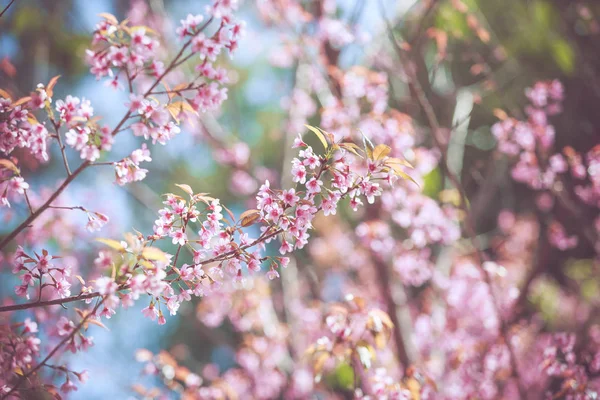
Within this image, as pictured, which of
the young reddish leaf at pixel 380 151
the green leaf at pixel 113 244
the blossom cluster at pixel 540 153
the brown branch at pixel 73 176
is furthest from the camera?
the blossom cluster at pixel 540 153

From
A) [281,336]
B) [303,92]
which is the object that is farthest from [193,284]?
[303,92]

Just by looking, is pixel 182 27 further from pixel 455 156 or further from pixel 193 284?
pixel 455 156

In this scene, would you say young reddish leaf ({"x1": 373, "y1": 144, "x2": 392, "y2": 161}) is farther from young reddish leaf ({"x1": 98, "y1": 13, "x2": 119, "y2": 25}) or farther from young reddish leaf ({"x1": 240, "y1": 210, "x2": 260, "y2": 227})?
young reddish leaf ({"x1": 98, "y1": 13, "x2": 119, "y2": 25})

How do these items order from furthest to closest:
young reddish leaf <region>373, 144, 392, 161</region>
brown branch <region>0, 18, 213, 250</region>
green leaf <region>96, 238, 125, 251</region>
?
young reddish leaf <region>373, 144, 392, 161</region> < brown branch <region>0, 18, 213, 250</region> < green leaf <region>96, 238, 125, 251</region>

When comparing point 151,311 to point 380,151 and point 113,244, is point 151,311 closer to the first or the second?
point 113,244

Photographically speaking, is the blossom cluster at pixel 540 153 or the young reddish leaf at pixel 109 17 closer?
the young reddish leaf at pixel 109 17

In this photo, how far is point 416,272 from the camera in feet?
14.8

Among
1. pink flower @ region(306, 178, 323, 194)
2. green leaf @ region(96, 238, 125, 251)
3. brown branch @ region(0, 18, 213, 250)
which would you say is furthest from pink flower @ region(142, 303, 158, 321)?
pink flower @ region(306, 178, 323, 194)

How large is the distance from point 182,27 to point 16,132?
2.20ft

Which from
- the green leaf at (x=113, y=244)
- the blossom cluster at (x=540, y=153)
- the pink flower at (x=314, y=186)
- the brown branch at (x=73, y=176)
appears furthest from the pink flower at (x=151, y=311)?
the blossom cluster at (x=540, y=153)

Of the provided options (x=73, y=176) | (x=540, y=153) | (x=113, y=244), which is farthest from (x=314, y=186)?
(x=540, y=153)

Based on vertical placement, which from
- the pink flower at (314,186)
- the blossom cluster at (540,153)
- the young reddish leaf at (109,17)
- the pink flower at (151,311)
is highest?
the blossom cluster at (540,153)

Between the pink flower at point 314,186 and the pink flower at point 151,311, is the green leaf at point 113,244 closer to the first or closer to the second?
the pink flower at point 151,311

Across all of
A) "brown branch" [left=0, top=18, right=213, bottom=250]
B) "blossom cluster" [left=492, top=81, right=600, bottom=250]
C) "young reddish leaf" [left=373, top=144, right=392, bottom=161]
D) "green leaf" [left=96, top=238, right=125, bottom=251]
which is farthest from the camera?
"blossom cluster" [left=492, top=81, right=600, bottom=250]
